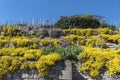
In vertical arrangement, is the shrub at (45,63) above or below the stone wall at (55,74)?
above

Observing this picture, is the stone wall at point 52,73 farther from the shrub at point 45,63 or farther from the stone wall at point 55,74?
the shrub at point 45,63

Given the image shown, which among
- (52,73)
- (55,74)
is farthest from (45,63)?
(55,74)

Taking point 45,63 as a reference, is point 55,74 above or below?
below

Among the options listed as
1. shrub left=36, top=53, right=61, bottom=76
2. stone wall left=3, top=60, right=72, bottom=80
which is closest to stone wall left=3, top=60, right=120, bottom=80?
stone wall left=3, top=60, right=72, bottom=80

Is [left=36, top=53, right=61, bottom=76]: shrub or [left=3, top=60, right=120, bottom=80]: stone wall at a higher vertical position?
[left=36, top=53, right=61, bottom=76]: shrub

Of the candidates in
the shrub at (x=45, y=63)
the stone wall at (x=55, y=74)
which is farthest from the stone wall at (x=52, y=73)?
Answer: the shrub at (x=45, y=63)

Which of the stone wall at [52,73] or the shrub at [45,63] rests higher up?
the shrub at [45,63]

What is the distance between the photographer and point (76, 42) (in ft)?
70.5

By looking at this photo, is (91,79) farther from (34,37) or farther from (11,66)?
(34,37)

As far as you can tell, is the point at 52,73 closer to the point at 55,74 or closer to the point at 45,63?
the point at 55,74

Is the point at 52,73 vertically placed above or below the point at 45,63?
below

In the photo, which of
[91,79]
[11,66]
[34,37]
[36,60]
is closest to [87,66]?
[91,79]

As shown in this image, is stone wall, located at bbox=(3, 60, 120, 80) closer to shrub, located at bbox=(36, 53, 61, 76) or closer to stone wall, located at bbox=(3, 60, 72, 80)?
stone wall, located at bbox=(3, 60, 72, 80)

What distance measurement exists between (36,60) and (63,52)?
1.18 meters
